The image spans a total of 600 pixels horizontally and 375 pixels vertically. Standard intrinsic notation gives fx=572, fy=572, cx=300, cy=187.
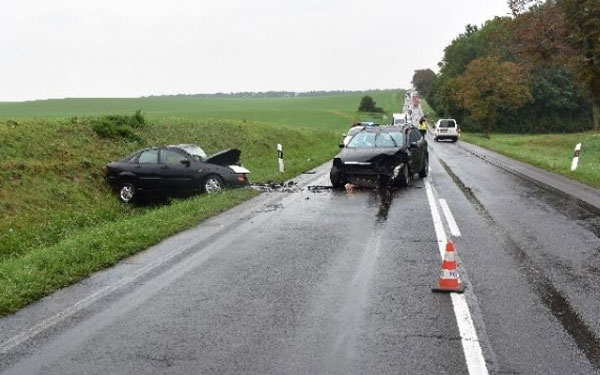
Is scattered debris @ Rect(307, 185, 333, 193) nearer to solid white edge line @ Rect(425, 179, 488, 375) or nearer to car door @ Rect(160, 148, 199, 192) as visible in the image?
car door @ Rect(160, 148, 199, 192)

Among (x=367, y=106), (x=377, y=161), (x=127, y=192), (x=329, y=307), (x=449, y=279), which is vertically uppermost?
(x=367, y=106)

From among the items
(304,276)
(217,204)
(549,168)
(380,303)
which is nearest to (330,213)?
(217,204)

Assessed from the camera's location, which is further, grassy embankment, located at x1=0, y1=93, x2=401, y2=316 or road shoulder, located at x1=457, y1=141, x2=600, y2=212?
road shoulder, located at x1=457, y1=141, x2=600, y2=212

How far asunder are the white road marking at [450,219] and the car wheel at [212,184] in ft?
20.5

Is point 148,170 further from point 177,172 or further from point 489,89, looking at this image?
point 489,89

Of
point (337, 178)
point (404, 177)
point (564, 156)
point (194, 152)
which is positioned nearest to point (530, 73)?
point (564, 156)

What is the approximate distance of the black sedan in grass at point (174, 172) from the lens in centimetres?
1593

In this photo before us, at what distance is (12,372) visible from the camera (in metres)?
4.16

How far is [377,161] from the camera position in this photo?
1542cm

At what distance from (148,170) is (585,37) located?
1009 inches

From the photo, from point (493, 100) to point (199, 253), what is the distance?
5741 cm

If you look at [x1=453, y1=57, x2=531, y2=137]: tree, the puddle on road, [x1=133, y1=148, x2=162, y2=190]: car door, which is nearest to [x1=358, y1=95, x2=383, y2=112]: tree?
[x1=453, y1=57, x2=531, y2=137]: tree

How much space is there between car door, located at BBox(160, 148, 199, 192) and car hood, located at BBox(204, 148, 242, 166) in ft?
1.98

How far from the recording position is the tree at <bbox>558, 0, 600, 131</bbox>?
2966 centimetres
